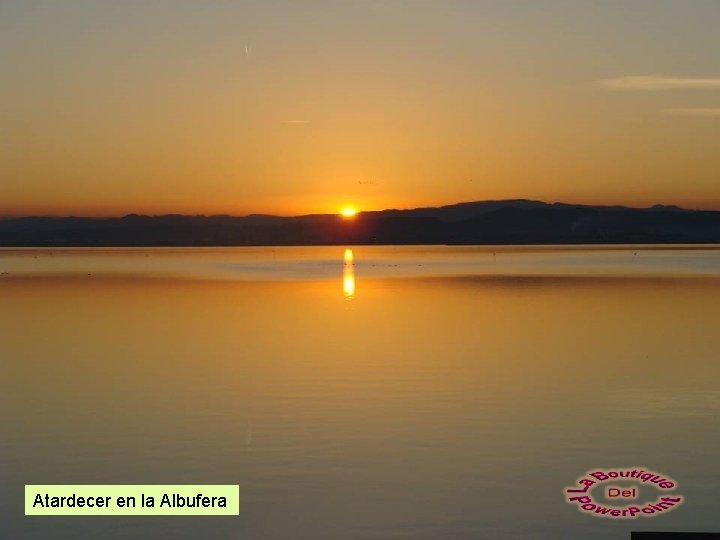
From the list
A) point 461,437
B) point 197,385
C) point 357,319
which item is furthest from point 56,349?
point 461,437

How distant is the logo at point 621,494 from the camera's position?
14.0 meters

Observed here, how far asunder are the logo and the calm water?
0.22 metres

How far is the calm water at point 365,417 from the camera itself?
13906mm

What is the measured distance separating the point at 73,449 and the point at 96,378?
27.9ft

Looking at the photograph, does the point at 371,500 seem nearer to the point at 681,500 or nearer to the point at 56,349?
the point at 681,500

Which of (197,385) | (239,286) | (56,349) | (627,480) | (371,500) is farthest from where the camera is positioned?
(239,286)

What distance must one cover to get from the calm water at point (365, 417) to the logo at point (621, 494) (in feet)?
0.72

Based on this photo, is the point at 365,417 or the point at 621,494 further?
the point at 365,417

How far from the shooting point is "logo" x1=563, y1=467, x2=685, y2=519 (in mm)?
14039

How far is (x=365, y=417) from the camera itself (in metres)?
20.0

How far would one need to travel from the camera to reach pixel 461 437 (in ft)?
59.9

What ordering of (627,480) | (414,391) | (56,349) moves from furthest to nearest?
(56,349), (414,391), (627,480)

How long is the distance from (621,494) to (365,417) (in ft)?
21.2

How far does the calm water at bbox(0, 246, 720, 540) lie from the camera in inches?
547
